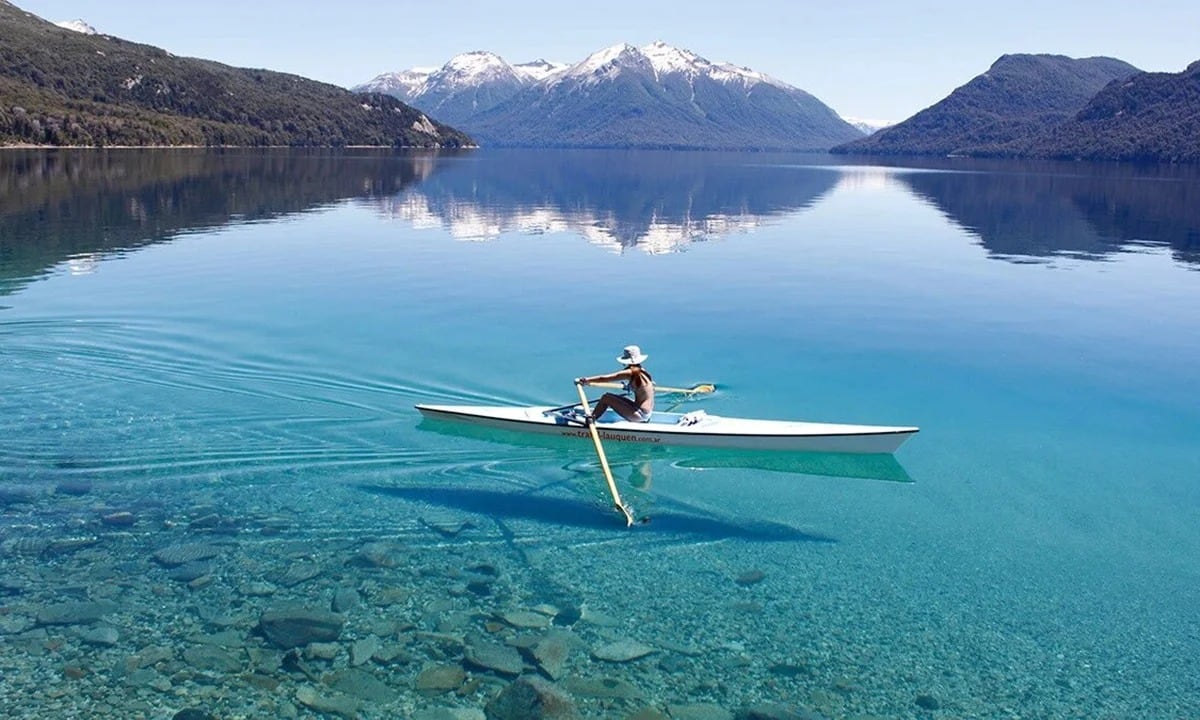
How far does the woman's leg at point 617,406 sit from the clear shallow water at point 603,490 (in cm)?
92

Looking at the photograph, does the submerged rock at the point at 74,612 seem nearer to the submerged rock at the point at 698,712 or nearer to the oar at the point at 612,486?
the submerged rock at the point at 698,712

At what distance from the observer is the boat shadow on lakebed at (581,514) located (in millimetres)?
18188

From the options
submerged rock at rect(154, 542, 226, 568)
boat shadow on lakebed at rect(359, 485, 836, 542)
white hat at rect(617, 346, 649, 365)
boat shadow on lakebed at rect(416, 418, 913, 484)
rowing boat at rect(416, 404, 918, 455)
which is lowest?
submerged rock at rect(154, 542, 226, 568)

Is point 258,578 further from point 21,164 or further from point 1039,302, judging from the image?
point 21,164

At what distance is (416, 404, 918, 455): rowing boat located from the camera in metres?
21.2

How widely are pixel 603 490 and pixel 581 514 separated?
1463 mm

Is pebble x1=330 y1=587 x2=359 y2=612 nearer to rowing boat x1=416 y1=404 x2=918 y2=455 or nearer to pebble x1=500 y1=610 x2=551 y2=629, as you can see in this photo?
pebble x1=500 y1=610 x2=551 y2=629

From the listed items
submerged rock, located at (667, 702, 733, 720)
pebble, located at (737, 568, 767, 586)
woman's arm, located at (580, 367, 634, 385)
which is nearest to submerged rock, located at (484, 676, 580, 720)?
submerged rock, located at (667, 702, 733, 720)

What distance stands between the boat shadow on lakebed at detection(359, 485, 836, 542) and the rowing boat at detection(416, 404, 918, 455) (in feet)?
8.72

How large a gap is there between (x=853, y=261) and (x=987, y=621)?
42767 mm

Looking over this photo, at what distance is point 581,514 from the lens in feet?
62.3

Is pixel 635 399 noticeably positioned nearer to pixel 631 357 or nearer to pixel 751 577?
pixel 631 357

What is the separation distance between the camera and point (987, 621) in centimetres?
1504

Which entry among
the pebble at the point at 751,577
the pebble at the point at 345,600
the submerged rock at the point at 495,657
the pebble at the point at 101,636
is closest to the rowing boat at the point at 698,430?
the pebble at the point at 751,577
